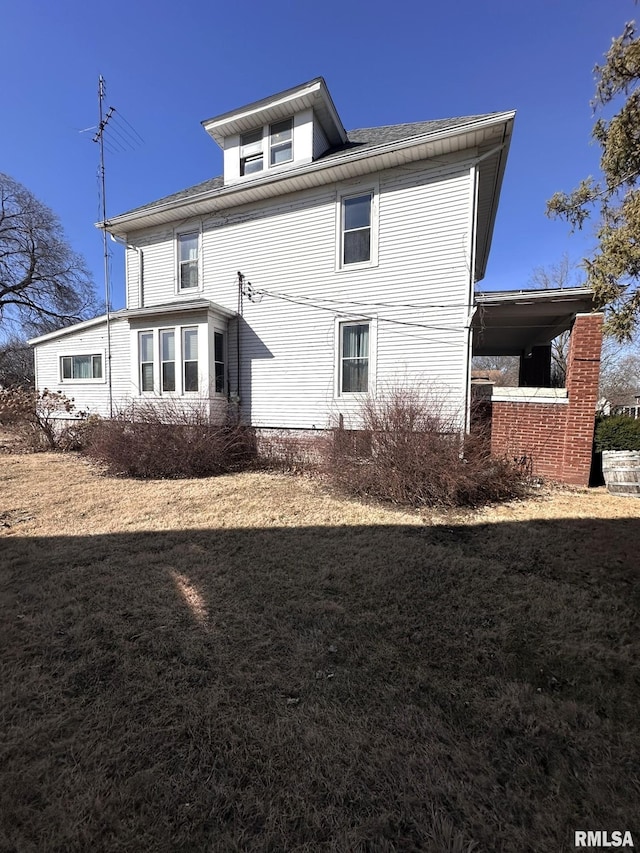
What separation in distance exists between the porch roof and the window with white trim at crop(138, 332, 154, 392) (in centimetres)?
843

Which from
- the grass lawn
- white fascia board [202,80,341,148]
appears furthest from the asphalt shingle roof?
the grass lawn

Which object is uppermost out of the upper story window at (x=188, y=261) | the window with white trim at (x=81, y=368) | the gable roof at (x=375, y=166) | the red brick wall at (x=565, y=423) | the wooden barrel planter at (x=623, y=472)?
the gable roof at (x=375, y=166)

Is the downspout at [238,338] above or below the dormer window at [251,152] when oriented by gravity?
below

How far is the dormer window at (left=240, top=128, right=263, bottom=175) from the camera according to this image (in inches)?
416

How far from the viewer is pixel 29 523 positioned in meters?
5.34

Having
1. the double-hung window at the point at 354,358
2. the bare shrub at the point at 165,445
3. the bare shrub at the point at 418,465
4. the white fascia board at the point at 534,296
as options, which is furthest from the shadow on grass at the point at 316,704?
the double-hung window at the point at 354,358

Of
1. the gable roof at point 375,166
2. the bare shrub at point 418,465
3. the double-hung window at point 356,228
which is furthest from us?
the double-hung window at point 356,228

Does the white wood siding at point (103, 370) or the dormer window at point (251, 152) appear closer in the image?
the dormer window at point (251, 152)

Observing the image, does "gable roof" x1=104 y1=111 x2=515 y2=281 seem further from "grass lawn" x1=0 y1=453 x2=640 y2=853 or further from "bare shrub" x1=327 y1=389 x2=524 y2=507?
"grass lawn" x1=0 y1=453 x2=640 y2=853

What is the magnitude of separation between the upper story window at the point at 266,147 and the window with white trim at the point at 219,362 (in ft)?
15.1

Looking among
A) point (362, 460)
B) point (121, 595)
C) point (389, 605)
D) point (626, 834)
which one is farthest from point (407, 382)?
point (626, 834)

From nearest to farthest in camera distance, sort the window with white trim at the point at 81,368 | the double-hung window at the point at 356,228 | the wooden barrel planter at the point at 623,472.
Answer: the wooden barrel planter at the point at 623,472
the double-hung window at the point at 356,228
the window with white trim at the point at 81,368

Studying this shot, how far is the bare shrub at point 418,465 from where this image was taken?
20.2 ft

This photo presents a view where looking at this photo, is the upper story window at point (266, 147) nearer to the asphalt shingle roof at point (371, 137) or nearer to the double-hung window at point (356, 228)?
the asphalt shingle roof at point (371, 137)
